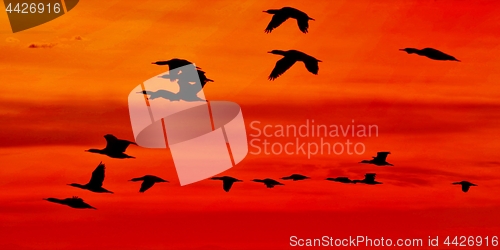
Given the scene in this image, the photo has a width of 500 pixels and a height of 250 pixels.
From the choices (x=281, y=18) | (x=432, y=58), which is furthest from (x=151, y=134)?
(x=432, y=58)

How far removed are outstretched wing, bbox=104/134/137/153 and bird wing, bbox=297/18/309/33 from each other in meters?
5.63

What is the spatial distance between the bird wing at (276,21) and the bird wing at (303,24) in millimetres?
492

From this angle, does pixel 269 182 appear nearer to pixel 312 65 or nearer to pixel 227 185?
pixel 227 185

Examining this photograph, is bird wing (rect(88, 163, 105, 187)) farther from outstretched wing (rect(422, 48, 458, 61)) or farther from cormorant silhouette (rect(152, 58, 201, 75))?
outstretched wing (rect(422, 48, 458, 61))

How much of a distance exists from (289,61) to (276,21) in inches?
45.2

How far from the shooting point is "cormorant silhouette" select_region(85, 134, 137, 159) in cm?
2609

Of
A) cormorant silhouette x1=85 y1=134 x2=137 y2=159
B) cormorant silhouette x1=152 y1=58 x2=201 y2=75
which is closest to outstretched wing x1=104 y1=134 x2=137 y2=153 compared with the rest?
cormorant silhouette x1=85 y1=134 x2=137 y2=159

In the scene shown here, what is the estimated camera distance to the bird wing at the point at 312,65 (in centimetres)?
2423

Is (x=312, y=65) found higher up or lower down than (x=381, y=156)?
higher up

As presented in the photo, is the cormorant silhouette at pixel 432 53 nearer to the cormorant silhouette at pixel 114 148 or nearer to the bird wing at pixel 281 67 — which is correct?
the bird wing at pixel 281 67

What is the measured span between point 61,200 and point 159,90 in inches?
151

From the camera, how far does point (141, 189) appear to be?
26.2 meters

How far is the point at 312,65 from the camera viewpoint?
24500mm

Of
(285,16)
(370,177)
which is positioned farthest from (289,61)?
(370,177)
